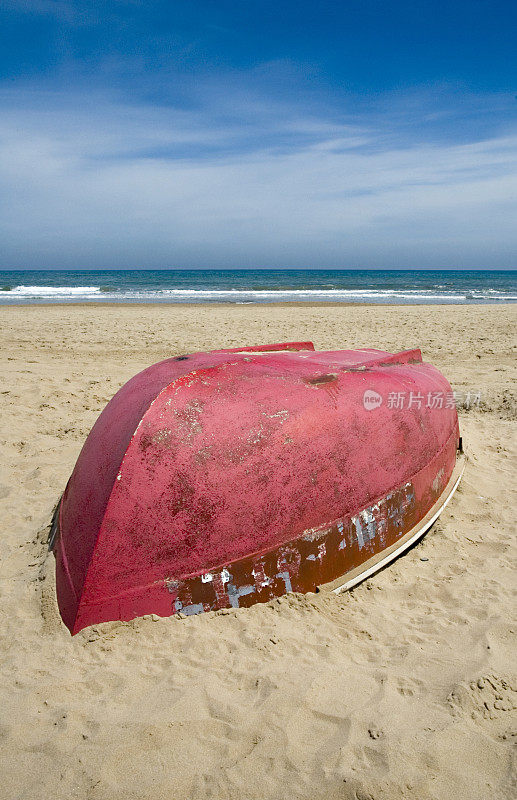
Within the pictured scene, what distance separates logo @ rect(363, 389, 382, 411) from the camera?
2.81 metres

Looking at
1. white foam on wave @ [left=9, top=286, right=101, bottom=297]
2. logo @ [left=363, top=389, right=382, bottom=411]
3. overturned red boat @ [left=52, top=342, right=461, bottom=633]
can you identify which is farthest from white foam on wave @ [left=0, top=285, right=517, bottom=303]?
overturned red boat @ [left=52, top=342, right=461, bottom=633]

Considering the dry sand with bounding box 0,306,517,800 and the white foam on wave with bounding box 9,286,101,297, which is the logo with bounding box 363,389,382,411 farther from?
the white foam on wave with bounding box 9,286,101,297

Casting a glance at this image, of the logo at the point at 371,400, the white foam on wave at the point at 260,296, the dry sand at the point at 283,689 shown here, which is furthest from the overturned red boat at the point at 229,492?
the white foam on wave at the point at 260,296

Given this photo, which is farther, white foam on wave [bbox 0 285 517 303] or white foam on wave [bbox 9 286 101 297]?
white foam on wave [bbox 9 286 101 297]

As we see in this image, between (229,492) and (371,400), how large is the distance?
1096 millimetres

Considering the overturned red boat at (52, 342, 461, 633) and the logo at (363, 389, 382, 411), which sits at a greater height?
the logo at (363, 389, 382, 411)

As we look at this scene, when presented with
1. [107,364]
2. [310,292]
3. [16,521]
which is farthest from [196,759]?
[310,292]

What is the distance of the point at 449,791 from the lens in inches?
63.1

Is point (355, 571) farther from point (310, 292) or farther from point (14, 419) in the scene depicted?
point (310, 292)

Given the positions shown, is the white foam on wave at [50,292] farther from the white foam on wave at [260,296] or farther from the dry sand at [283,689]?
the dry sand at [283,689]

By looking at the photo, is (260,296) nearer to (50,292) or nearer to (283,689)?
(50,292)

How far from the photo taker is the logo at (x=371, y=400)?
9.22ft

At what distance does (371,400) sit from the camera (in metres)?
2.86

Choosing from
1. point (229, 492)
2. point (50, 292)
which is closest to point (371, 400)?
point (229, 492)
